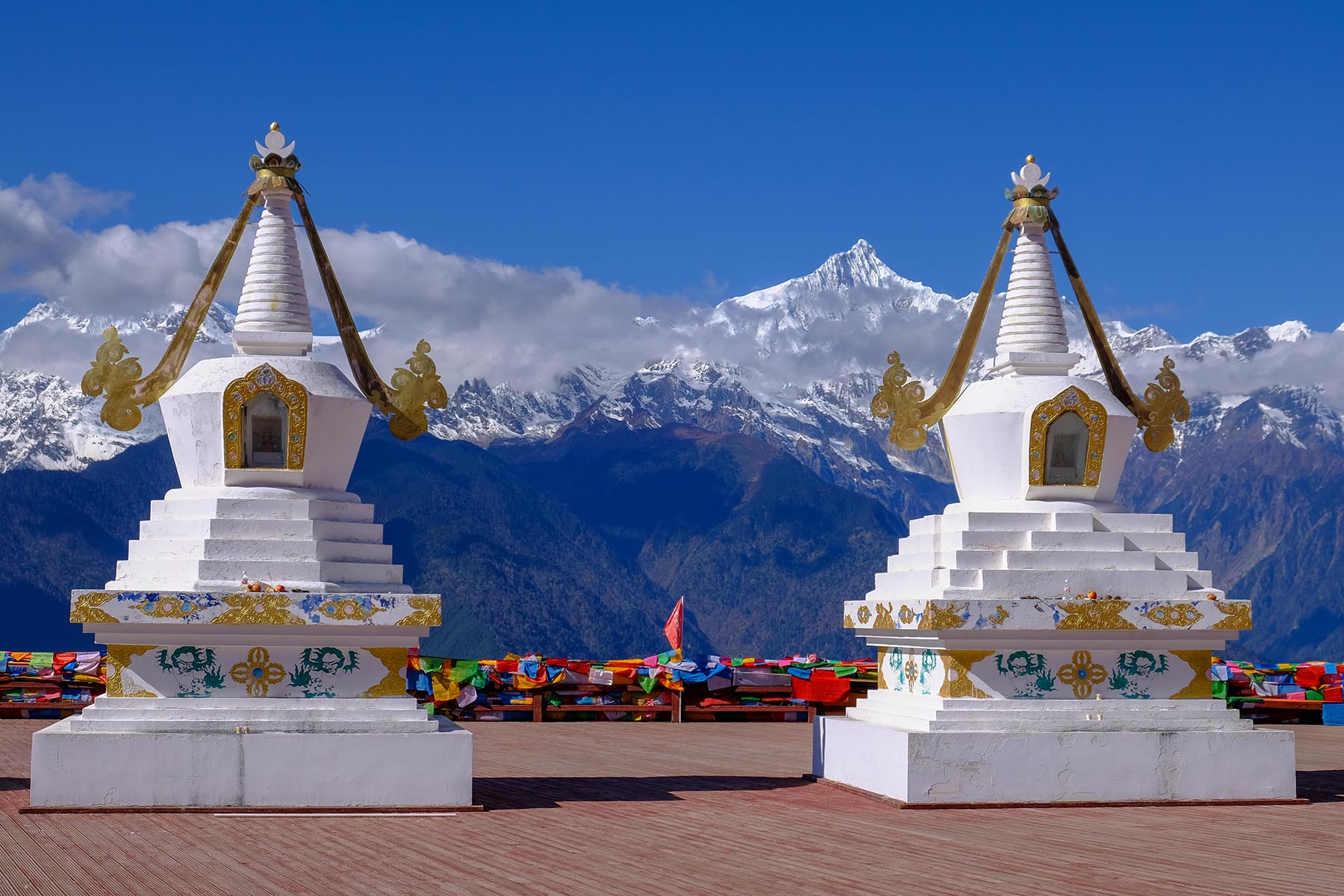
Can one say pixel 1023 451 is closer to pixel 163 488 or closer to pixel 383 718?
pixel 383 718

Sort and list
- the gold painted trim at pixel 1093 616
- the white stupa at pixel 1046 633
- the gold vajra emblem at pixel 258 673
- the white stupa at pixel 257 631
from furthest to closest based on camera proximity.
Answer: the gold painted trim at pixel 1093 616 → the white stupa at pixel 1046 633 → the gold vajra emblem at pixel 258 673 → the white stupa at pixel 257 631

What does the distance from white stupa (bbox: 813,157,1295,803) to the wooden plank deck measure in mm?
384

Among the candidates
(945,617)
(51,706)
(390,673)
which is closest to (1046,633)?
→ (945,617)

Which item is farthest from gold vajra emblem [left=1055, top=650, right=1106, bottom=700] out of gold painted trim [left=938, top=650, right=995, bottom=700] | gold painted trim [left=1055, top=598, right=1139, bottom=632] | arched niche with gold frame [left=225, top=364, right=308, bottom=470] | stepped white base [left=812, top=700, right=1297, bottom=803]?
arched niche with gold frame [left=225, top=364, right=308, bottom=470]

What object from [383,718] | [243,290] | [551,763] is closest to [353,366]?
[243,290]

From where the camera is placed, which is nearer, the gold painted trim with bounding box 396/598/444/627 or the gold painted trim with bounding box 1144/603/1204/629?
the gold painted trim with bounding box 396/598/444/627

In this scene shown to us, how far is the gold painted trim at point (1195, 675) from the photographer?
50.2 feet

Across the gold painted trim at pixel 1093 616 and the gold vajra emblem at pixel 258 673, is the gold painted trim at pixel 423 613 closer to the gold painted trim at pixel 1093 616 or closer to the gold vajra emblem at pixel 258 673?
the gold vajra emblem at pixel 258 673

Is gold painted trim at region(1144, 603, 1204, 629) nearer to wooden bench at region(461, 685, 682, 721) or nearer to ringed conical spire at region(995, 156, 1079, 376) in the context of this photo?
ringed conical spire at region(995, 156, 1079, 376)

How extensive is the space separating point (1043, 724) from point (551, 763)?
6.18 m

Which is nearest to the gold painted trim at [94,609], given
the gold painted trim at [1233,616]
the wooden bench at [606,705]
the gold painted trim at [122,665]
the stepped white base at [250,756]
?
the gold painted trim at [122,665]

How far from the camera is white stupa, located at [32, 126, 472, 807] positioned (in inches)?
536

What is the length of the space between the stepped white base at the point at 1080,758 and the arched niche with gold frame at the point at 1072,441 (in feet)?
7.03

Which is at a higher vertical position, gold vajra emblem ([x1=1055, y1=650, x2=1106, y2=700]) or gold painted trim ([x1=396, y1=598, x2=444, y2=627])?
gold painted trim ([x1=396, y1=598, x2=444, y2=627])
